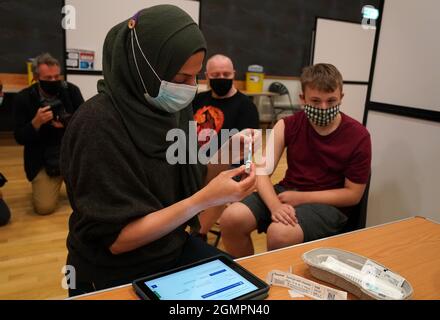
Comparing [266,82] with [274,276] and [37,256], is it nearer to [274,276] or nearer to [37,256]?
[37,256]

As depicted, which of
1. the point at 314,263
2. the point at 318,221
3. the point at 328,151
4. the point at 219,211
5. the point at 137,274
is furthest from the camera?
the point at 219,211

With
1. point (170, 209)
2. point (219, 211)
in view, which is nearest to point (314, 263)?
point (170, 209)

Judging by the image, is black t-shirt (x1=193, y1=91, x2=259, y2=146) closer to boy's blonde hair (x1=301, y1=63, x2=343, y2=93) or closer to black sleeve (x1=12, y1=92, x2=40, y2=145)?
boy's blonde hair (x1=301, y1=63, x2=343, y2=93)

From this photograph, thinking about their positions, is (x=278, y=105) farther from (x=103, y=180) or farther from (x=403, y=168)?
(x=103, y=180)

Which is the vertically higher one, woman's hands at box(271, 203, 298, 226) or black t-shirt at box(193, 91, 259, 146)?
black t-shirt at box(193, 91, 259, 146)

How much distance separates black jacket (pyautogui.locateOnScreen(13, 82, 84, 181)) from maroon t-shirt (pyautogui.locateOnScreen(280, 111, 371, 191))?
2.05 meters

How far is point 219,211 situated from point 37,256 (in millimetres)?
1208

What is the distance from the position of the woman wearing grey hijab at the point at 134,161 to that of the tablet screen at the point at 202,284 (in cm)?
18

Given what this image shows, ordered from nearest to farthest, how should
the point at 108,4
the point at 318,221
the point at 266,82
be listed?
the point at 318,221
the point at 108,4
the point at 266,82

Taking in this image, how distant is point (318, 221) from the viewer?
5.78 feet

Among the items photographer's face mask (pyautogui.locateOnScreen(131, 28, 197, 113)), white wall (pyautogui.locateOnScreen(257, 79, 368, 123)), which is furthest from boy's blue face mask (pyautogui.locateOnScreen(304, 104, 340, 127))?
white wall (pyautogui.locateOnScreen(257, 79, 368, 123))

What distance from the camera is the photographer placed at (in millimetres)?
3066
